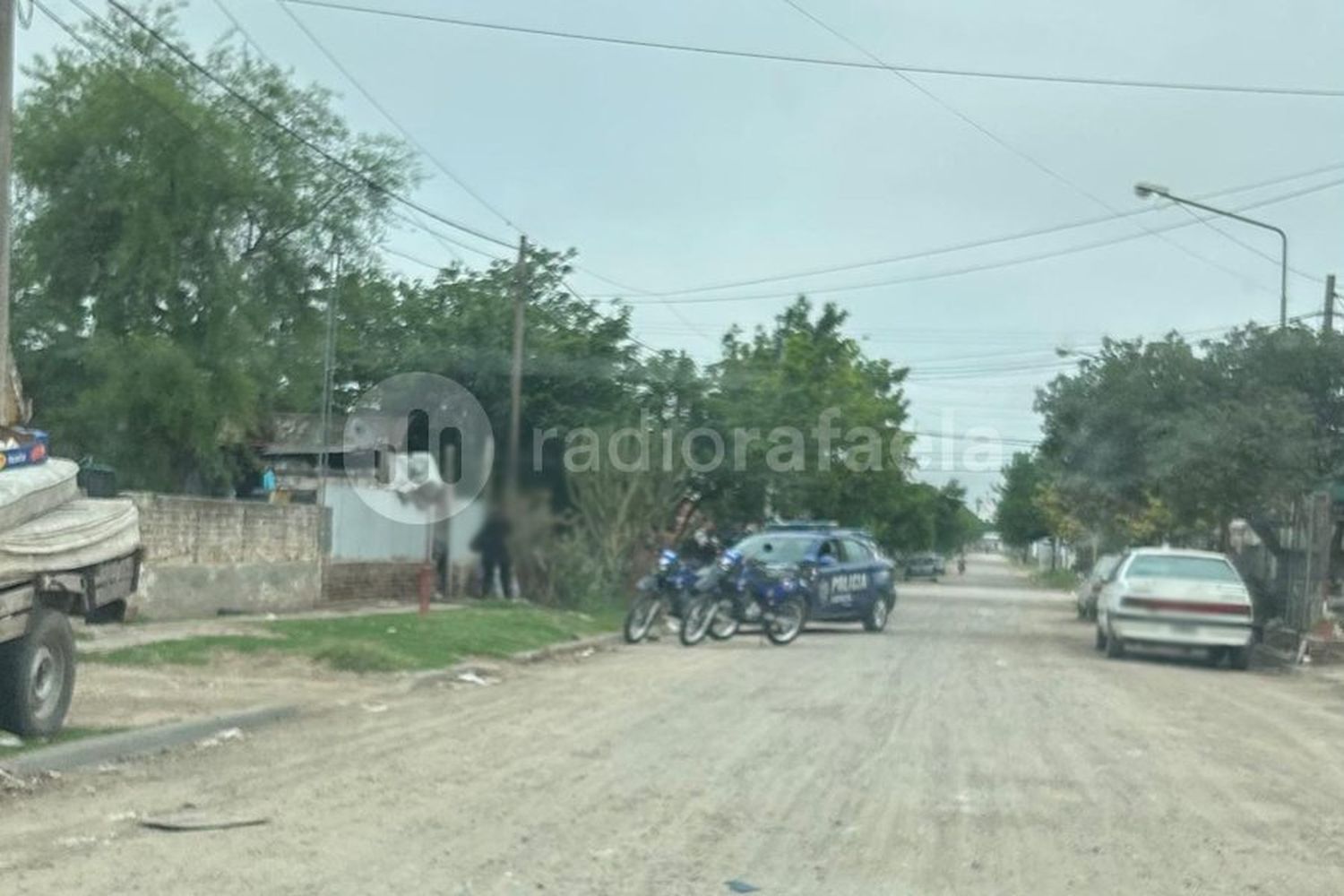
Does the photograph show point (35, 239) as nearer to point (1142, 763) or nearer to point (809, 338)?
point (1142, 763)

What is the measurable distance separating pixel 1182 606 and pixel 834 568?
6.56 meters

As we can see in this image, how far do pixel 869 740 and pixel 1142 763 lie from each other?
205 cm

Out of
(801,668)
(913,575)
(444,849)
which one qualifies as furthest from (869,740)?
(913,575)

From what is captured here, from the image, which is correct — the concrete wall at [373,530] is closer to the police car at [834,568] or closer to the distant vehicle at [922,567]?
the police car at [834,568]

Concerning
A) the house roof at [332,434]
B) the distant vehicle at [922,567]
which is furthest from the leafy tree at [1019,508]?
the house roof at [332,434]

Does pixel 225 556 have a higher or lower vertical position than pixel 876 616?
higher

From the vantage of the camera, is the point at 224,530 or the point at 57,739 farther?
the point at 224,530

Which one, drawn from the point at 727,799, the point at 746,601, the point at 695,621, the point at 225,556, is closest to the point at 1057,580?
the point at 746,601

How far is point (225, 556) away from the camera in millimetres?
25078

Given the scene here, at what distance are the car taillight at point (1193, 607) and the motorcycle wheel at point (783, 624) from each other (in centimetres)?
494

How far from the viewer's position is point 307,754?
11984 millimetres

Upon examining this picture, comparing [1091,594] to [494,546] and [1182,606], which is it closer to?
[1182,606]

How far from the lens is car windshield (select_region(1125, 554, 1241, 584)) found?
79.6 feet

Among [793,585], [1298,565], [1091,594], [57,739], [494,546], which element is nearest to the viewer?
[57,739]
